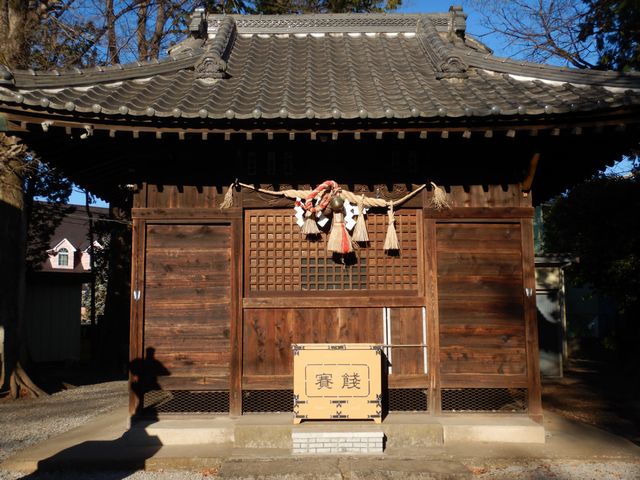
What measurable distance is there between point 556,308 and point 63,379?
597 inches

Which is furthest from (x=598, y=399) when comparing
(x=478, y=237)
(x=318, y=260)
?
(x=318, y=260)

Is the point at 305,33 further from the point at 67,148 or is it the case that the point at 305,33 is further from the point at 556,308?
the point at 556,308

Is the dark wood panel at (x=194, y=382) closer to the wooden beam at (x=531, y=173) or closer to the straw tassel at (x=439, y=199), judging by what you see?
the straw tassel at (x=439, y=199)

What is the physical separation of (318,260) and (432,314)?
5.54ft

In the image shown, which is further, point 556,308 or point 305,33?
point 556,308

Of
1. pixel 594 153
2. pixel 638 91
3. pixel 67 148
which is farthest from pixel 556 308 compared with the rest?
pixel 67 148

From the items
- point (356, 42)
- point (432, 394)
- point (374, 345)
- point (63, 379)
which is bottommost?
point (63, 379)

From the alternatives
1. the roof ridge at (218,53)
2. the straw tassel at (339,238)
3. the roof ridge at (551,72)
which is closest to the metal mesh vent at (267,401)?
the straw tassel at (339,238)

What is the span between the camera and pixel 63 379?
15258mm

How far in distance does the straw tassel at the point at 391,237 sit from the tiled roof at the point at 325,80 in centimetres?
146

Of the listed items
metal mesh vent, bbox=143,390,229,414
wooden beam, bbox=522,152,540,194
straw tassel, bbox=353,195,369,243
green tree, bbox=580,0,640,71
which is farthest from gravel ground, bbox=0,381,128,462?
green tree, bbox=580,0,640,71

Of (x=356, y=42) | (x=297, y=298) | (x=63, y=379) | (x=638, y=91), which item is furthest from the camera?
(x=63, y=379)

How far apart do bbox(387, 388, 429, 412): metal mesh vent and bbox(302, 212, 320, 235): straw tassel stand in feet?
7.72

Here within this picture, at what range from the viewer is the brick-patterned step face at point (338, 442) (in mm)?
6098
